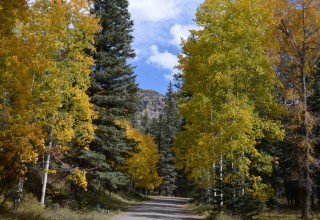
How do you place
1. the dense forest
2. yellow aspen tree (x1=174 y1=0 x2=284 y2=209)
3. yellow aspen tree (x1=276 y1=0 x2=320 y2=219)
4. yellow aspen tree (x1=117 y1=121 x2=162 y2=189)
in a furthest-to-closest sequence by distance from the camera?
yellow aspen tree (x1=117 y1=121 x2=162 y2=189) < yellow aspen tree (x1=276 y1=0 x2=320 y2=219) < yellow aspen tree (x1=174 y1=0 x2=284 y2=209) < the dense forest

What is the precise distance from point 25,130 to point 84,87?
605cm

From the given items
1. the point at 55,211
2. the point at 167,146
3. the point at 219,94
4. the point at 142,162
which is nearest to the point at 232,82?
the point at 219,94

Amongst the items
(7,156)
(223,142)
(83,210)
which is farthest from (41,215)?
(223,142)

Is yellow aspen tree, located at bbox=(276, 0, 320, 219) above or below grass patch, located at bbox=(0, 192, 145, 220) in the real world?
above

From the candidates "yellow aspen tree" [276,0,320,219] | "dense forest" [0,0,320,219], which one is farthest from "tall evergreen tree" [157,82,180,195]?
"yellow aspen tree" [276,0,320,219]

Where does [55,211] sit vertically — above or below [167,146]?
below

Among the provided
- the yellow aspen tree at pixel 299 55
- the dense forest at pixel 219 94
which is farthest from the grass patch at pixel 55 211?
the yellow aspen tree at pixel 299 55

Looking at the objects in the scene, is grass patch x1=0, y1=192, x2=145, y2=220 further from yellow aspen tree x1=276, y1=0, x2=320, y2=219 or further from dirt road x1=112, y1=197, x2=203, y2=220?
yellow aspen tree x1=276, y1=0, x2=320, y2=219

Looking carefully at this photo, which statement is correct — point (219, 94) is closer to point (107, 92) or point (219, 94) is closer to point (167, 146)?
point (107, 92)

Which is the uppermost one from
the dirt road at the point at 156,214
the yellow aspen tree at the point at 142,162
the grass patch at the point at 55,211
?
the yellow aspen tree at the point at 142,162

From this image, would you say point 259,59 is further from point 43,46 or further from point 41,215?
point 41,215

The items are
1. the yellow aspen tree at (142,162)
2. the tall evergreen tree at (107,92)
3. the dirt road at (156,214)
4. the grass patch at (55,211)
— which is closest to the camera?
the grass patch at (55,211)

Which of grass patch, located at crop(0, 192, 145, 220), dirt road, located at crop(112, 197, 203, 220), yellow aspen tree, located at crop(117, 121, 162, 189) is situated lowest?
dirt road, located at crop(112, 197, 203, 220)

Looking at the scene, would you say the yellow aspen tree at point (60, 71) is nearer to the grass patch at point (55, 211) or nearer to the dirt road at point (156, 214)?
the grass patch at point (55, 211)
